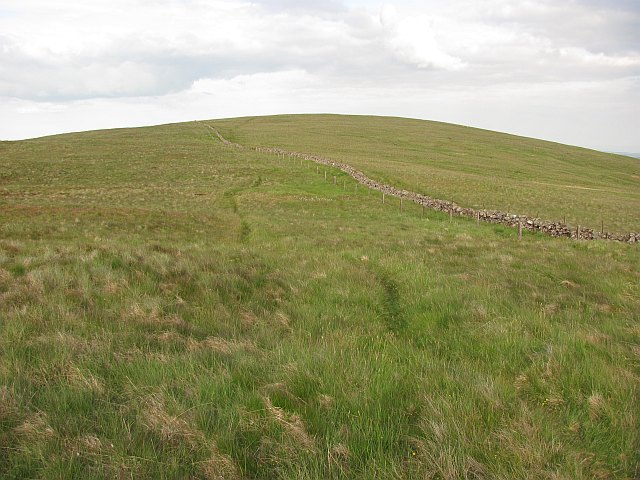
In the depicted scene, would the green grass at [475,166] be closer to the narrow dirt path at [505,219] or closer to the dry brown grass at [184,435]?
the narrow dirt path at [505,219]

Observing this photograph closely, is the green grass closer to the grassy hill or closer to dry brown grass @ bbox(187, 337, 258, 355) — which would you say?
the grassy hill

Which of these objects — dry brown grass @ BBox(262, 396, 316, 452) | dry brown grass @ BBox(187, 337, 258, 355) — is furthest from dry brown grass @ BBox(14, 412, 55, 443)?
dry brown grass @ BBox(187, 337, 258, 355)

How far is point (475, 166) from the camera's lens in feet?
234

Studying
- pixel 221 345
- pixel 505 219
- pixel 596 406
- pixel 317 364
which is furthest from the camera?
pixel 505 219

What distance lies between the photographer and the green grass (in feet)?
134

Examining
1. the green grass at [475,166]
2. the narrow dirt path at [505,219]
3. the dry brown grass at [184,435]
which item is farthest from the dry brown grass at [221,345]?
the green grass at [475,166]

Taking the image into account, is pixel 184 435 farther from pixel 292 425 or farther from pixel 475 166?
pixel 475 166

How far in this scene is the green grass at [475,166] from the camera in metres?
40.8

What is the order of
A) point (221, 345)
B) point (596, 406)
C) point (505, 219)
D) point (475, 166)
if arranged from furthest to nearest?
point (475, 166), point (505, 219), point (221, 345), point (596, 406)

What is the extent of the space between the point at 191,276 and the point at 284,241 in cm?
858

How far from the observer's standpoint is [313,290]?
29.1 feet

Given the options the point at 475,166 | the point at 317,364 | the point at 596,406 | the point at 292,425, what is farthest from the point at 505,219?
the point at 475,166

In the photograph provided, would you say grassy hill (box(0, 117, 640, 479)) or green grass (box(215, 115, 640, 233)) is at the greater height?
green grass (box(215, 115, 640, 233))

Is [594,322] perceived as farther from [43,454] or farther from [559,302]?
[43,454]
